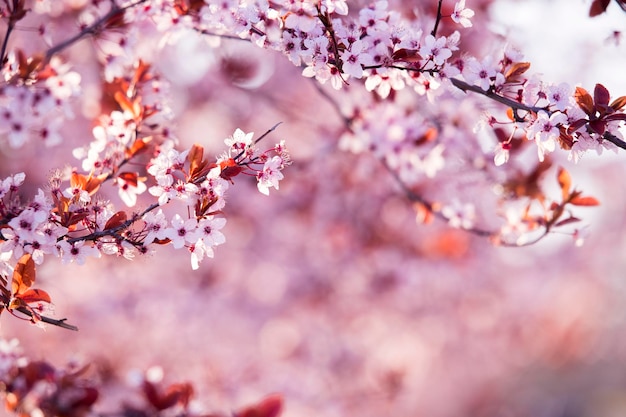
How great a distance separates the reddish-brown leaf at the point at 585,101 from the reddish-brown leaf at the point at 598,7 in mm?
485

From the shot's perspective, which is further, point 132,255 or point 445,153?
point 445,153

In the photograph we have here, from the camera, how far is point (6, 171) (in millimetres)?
3918

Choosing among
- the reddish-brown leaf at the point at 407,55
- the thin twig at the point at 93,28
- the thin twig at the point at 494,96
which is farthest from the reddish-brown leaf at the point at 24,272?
the thin twig at the point at 494,96

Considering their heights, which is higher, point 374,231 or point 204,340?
point 374,231

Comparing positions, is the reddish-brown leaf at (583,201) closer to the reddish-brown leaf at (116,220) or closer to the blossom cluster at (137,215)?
the blossom cluster at (137,215)

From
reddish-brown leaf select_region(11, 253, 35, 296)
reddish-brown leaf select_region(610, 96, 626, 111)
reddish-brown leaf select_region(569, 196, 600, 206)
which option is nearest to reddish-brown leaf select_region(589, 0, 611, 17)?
reddish-brown leaf select_region(610, 96, 626, 111)

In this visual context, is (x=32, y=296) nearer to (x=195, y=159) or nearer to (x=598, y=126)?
(x=195, y=159)

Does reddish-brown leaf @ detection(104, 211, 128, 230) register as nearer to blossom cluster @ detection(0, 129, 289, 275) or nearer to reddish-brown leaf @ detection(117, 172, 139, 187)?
blossom cluster @ detection(0, 129, 289, 275)

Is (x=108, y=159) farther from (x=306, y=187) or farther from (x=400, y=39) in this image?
(x=306, y=187)

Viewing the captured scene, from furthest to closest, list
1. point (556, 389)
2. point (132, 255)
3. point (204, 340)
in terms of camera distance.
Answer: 1. point (556, 389)
2. point (204, 340)
3. point (132, 255)

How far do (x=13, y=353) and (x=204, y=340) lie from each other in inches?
161

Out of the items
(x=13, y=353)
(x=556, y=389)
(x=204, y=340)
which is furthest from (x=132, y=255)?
(x=556, y=389)

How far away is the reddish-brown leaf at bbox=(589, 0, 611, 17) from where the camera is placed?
6.19 feet

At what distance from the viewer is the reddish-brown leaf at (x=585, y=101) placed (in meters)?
1.60
